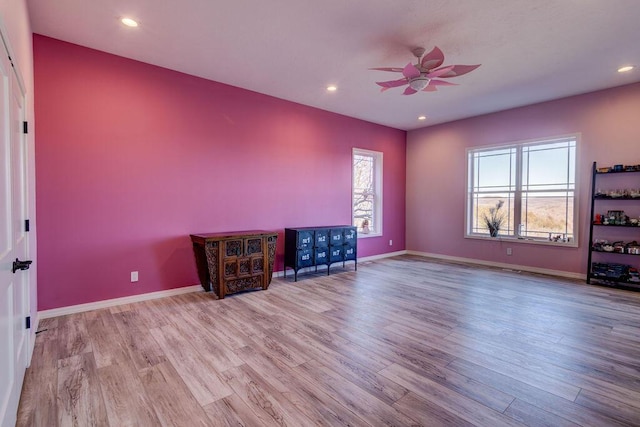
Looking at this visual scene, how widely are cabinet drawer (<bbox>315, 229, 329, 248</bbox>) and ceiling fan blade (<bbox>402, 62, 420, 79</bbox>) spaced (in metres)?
2.71

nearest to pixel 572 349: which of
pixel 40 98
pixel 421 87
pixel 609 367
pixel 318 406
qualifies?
pixel 609 367

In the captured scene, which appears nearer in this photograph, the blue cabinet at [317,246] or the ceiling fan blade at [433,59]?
the ceiling fan blade at [433,59]

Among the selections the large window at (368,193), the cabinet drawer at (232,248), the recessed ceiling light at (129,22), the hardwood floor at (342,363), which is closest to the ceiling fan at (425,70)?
the recessed ceiling light at (129,22)

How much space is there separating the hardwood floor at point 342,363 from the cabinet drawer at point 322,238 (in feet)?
4.02

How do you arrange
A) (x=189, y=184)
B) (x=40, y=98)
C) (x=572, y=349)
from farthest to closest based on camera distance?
(x=189, y=184), (x=40, y=98), (x=572, y=349)

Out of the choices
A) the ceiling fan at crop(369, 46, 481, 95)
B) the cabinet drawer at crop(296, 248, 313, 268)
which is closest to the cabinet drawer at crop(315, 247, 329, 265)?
the cabinet drawer at crop(296, 248, 313, 268)

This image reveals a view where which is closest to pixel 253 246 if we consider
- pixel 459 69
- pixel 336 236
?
pixel 336 236

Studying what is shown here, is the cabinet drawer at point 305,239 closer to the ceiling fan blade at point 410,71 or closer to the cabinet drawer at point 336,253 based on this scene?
the cabinet drawer at point 336,253

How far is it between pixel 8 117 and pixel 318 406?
2.41 meters

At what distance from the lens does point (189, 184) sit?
4.09 metres

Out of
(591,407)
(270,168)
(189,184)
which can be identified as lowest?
(591,407)

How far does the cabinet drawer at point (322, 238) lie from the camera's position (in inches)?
196

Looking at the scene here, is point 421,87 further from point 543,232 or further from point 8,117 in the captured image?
point 543,232

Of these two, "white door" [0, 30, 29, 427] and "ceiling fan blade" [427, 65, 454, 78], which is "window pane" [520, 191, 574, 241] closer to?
"ceiling fan blade" [427, 65, 454, 78]
